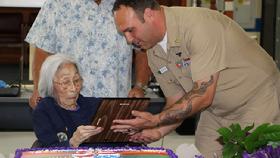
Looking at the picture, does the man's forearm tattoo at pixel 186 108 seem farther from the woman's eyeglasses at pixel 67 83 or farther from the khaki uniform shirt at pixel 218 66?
the woman's eyeglasses at pixel 67 83

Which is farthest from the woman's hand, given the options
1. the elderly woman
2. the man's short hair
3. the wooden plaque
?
the man's short hair

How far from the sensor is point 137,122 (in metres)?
2.43

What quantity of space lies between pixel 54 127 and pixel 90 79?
1.49 ft

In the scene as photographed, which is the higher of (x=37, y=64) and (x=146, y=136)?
(x=37, y=64)

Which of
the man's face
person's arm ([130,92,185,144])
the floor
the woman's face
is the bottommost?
the floor

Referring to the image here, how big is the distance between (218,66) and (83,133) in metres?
0.65

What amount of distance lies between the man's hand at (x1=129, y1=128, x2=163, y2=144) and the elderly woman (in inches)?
12.0

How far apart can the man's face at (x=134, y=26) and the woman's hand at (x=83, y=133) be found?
16.5 inches

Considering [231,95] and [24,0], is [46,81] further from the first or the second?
[24,0]

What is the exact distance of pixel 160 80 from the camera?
9.18ft

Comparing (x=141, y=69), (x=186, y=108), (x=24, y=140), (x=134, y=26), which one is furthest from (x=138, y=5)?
(x=24, y=140)

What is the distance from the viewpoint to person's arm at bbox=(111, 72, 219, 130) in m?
2.39

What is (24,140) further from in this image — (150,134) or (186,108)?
(186,108)

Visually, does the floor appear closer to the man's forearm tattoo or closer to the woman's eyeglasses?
the woman's eyeglasses
